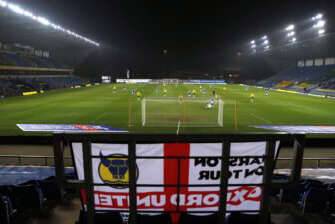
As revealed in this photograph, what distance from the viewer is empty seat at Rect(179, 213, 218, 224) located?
5406 mm

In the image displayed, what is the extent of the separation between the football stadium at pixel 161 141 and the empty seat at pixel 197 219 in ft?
0.08

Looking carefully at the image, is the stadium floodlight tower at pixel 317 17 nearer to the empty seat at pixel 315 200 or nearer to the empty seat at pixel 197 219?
the empty seat at pixel 315 200

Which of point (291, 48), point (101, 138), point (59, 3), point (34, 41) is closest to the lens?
point (101, 138)

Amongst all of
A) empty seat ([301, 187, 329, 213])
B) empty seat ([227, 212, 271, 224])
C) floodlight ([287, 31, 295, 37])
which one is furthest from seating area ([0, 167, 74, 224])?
floodlight ([287, 31, 295, 37])

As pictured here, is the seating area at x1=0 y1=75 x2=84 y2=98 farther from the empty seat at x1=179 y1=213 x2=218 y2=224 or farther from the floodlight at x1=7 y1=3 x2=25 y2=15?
the empty seat at x1=179 y1=213 x2=218 y2=224

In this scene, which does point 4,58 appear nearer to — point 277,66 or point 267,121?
point 267,121

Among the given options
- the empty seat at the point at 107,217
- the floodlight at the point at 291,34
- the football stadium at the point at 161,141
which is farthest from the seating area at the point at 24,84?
the floodlight at the point at 291,34

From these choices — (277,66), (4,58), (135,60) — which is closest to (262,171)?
(4,58)

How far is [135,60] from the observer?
115 meters

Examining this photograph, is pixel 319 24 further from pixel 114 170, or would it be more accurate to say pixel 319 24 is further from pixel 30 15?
pixel 114 170

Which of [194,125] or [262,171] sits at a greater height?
[262,171]

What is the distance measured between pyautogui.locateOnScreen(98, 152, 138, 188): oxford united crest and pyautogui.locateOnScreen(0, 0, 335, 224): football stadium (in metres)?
0.02

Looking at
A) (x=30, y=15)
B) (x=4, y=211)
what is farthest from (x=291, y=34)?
(x=4, y=211)

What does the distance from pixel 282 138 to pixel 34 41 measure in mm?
75986
